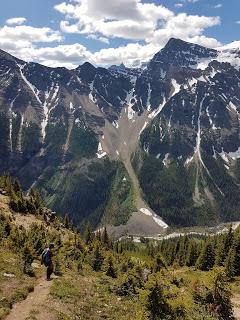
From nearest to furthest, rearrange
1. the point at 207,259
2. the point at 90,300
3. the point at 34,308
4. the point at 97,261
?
1. the point at 34,308
2. the point at 90,300
3. the point at 97,261
4. the point at 207,259

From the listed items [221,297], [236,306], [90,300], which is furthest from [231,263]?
[221,297]

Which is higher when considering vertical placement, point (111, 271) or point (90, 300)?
point (90, 300)

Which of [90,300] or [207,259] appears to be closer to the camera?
[90,300]

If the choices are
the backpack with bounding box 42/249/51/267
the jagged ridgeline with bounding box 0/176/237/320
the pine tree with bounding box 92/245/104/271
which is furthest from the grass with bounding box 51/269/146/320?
the pine tree with bounding box 92/245/104/271

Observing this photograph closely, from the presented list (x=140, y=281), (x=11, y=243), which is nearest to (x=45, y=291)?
(x=140, y=281)

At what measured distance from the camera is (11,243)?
6162 cm

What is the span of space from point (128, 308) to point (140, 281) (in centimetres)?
898

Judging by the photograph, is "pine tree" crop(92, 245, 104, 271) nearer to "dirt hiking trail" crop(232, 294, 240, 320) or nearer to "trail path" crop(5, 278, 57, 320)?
"dirt hiking trail" crop(232, 294, 240, 320)

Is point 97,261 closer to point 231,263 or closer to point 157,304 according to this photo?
point 231,263

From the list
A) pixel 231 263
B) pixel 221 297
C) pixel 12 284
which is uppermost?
pixel 221 297

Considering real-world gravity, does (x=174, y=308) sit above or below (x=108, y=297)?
above

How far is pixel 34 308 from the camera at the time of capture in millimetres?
36125

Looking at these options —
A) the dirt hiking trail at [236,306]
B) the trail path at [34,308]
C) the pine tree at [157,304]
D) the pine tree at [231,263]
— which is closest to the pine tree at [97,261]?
the dirt hiking trail at [236,306]

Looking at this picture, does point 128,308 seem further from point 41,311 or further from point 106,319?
point 41,311
